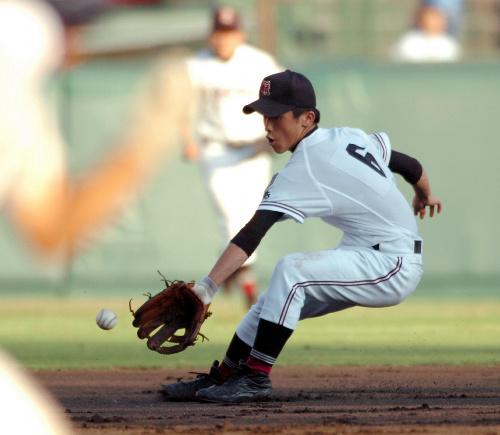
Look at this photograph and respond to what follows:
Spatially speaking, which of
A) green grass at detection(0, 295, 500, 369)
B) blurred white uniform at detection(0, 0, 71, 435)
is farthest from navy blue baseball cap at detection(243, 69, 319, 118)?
blurred white uniform at detection(0, 0, 71, 435)

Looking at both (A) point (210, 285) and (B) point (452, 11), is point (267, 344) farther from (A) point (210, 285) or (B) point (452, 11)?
(B) point (452, 11)

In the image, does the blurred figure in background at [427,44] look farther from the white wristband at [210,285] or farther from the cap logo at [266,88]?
the white wristband at [210,285]

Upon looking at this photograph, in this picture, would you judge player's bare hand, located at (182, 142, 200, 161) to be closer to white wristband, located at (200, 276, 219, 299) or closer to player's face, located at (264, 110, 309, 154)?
player's face, located at (264, 110, 309, 154)

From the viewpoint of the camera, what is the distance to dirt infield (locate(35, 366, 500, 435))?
4.98 meters

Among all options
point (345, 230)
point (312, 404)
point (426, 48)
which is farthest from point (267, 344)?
point (426, 48)

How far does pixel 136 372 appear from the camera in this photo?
7.25m

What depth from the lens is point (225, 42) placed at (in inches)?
414

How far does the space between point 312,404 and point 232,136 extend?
4.89 metres

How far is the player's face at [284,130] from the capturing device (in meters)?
5.79

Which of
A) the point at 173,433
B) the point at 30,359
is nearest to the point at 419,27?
the point at 30,359

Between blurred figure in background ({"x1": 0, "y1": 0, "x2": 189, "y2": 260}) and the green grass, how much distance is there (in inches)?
26.5

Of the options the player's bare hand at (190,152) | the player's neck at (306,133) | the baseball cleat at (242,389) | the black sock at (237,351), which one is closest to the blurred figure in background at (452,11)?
the player's bare hand at (190,152)

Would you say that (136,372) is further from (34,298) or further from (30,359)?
(34,298)

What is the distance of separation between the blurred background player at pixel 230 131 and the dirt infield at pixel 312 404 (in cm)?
323
